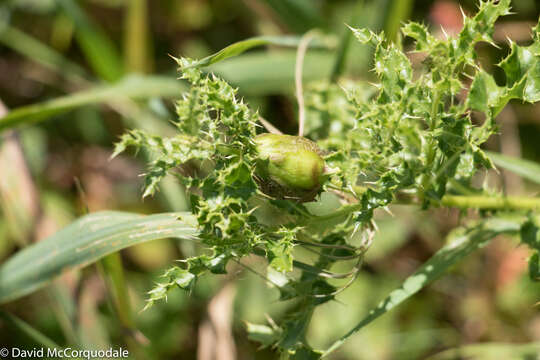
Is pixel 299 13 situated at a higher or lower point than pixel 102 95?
higher

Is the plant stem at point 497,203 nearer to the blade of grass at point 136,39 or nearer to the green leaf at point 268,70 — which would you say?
the green leaf at point 268,70

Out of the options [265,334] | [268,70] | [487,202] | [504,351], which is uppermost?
[268,70]

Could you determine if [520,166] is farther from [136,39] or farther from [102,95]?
[136,39]

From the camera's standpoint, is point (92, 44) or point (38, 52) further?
point (38, 52)

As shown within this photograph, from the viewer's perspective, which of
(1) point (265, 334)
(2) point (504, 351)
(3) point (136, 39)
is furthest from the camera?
(3) point (136, 39)

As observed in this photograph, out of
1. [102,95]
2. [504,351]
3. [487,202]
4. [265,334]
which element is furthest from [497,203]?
[102,95]

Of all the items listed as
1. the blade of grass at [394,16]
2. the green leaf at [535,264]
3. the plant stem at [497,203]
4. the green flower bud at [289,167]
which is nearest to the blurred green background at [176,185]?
the blade of grass at [394,16]

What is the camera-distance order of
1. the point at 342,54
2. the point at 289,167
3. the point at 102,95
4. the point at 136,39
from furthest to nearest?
the point at 136,39 < the point at 102,95 < the point at 342,54 < the point at 289,167
